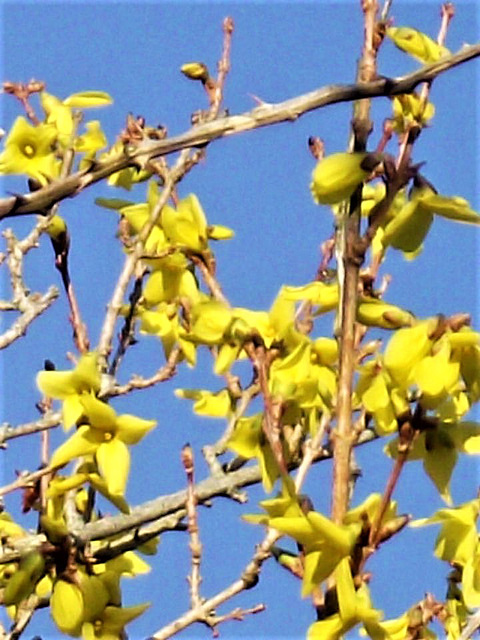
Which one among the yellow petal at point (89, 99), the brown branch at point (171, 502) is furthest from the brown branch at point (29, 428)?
the yellow petal at point (89, 99)

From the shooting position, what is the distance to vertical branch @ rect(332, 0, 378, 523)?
1.65 metres

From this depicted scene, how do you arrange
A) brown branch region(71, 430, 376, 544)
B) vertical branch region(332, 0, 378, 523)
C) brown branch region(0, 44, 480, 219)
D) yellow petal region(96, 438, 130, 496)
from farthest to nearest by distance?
brown branch region(71, 430, 376, 544)
yellow petal region(96, 438, 130, 496)
vertical branch region(332, 0, 378, 523)
brown branch region(0, 44, 480, 219)

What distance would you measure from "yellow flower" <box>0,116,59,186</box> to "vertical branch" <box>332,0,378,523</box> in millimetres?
776

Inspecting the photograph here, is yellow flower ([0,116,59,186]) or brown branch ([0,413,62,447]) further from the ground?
yellow flower ([0,116,59,186])

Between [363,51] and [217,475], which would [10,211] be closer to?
[363,51]

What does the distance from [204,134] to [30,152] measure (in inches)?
40.9

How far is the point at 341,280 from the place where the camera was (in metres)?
1.82

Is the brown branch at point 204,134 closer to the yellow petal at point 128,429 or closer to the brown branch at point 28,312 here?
the yellow petal at point 128,429

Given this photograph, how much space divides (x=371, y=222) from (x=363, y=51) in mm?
332

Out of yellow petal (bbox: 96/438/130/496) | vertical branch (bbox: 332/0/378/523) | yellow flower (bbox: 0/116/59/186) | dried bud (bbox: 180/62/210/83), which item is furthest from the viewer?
dried bud (bbox: 180/62/210/83)

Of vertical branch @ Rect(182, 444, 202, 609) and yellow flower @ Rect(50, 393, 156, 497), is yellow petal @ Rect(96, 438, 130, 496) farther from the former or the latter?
vertical branch @ Rect(182, 444, 202, 609)

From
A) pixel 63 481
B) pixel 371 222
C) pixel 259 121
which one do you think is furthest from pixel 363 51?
pixel 63 481

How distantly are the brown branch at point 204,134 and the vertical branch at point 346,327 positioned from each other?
236mm

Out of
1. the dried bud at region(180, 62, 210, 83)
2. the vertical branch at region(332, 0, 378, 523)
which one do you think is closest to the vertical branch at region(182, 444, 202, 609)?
the vertical branch at region(332, 0, 378, 523)
